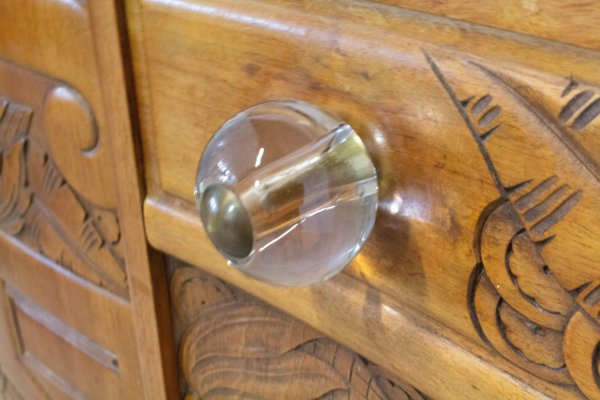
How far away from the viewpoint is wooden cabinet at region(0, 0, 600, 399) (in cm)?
26

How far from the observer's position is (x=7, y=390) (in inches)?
26.8

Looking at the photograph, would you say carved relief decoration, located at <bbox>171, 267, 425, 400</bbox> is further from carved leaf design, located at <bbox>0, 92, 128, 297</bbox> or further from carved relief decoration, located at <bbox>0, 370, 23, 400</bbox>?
carved relief decoration, located at <bbox>0, 370, 23, 400</bbox>

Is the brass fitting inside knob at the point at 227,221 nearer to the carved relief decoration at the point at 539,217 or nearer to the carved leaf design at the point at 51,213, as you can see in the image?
the carved relief decoration at the point at 539,217

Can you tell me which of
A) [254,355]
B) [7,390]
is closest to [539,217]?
[254,355]

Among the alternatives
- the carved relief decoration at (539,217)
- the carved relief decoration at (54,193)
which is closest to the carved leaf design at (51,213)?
the carved relief decoration at (54,193)

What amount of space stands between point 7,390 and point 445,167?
0.54 m

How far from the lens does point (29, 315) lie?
22.9 inches

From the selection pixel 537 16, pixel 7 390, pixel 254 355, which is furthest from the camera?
pixel 7 390

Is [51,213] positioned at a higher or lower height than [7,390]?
higher

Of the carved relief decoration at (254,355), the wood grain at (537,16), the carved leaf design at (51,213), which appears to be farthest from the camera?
the carved leaf design at (51,213)

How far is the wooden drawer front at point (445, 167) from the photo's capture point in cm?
25

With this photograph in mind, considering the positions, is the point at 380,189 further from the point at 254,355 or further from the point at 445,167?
the point at 254,355

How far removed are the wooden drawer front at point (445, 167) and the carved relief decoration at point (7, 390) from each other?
0.40 metres

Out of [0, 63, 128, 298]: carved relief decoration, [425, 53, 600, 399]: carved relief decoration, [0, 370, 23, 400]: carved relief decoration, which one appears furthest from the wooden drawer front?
[0, 370, 23, 400]: carved relief decoration
